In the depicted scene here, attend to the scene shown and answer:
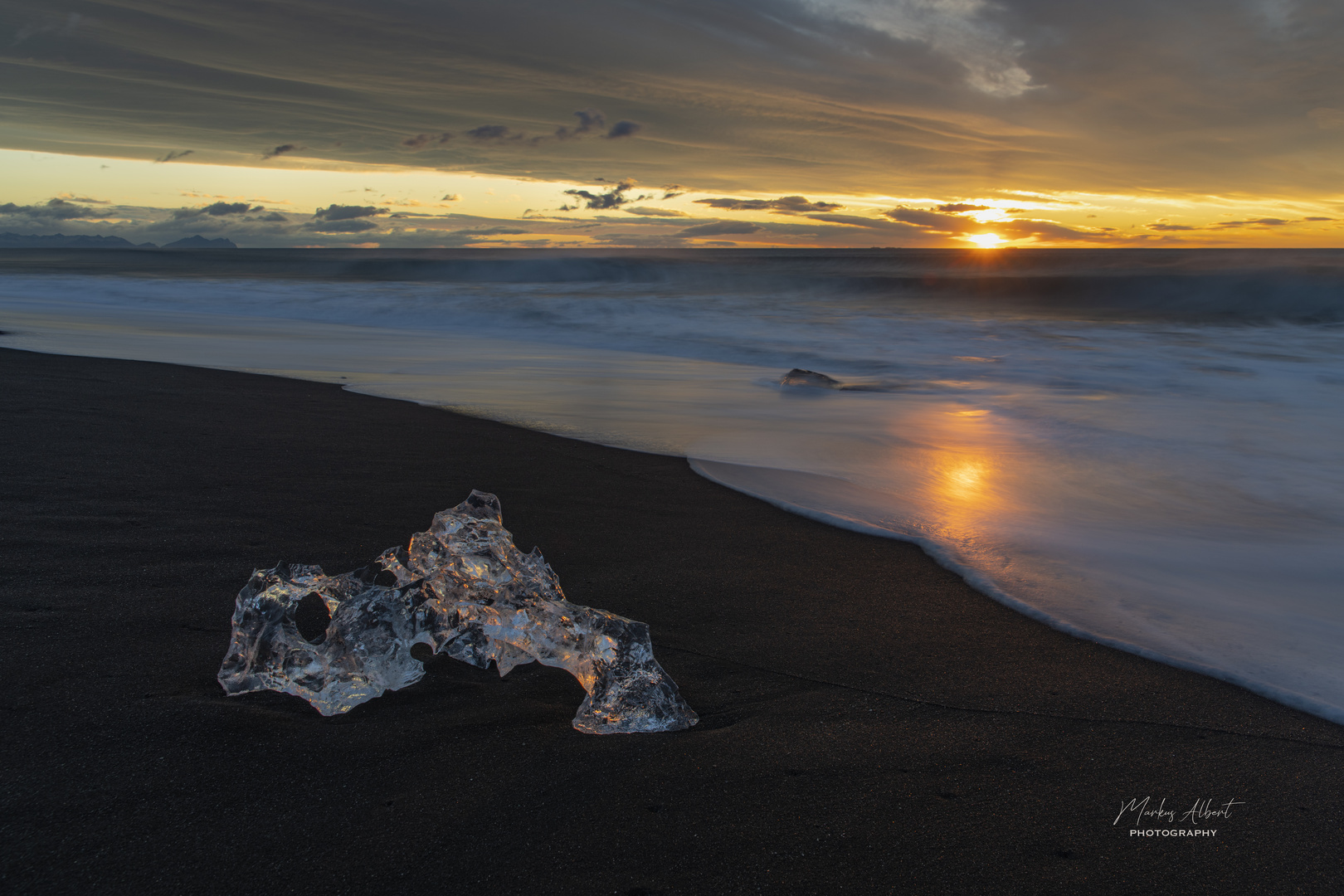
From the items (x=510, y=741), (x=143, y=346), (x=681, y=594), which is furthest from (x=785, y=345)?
(x=510, y=741)

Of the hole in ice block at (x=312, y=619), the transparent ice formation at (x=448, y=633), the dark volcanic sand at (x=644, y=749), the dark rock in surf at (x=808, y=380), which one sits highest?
the dark rock in surf at (x=808, y=380)

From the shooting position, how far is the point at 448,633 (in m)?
1.99

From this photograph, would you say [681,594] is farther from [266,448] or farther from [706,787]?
[266,448]

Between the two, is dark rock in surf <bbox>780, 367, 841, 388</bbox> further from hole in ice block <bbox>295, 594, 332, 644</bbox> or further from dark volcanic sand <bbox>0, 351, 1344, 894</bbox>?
hole in ice block <bbox>295, 594, 332, 644</bbox>

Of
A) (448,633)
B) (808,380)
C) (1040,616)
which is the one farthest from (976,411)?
(448,633)

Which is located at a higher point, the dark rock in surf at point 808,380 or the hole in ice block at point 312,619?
the dark rock in surf at point 808,380

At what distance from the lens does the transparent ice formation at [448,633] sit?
1.77 meters

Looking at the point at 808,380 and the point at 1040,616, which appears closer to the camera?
the point at 1040,616

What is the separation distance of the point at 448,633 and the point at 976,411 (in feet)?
21.1

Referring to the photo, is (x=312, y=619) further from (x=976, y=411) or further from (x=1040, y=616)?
(x=976, y=411)

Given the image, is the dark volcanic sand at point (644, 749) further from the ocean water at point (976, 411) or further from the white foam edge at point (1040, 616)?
the ocean water at point (976, 411)

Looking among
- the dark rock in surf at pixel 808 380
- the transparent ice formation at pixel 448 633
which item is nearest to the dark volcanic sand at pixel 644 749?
the transparent ice formation at pixel 448 633

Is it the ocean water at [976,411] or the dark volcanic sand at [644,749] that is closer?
the dark volcanic sand at [644,749]

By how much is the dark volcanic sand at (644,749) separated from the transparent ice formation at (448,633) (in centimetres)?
6
